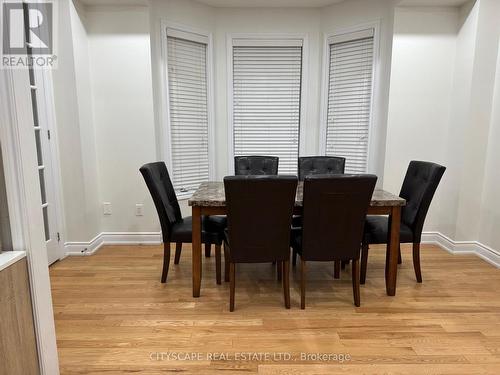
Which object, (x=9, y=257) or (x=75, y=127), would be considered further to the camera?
(x=75, y=127)

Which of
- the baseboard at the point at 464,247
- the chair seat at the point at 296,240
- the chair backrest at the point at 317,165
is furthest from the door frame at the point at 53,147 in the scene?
the baseboard at the point at 464,247

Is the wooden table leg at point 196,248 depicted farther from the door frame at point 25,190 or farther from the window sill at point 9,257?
the window sill at point 9,257

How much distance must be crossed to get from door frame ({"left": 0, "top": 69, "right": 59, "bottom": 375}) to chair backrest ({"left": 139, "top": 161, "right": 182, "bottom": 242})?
1.04m

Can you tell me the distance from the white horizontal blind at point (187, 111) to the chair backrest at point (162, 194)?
106cm

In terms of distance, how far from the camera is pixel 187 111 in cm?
383

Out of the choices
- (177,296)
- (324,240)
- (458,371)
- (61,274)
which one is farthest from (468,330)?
(61,274)

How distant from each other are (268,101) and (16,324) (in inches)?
137

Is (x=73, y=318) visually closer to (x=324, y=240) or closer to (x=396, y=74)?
(x=324, y=240)

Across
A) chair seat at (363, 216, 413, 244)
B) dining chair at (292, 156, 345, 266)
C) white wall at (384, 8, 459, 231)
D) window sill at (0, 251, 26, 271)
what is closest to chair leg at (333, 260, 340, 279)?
chair seat at (363, 216, 413, 244)

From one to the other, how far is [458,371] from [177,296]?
185 cm

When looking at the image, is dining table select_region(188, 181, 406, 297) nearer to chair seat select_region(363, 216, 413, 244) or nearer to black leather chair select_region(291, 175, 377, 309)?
chair seat select_region(363, 216, 413, 244)

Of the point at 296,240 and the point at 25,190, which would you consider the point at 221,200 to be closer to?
the point at 296,240

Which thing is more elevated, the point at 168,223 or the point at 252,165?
the point at 252,165

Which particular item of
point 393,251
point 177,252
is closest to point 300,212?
point 393,251
